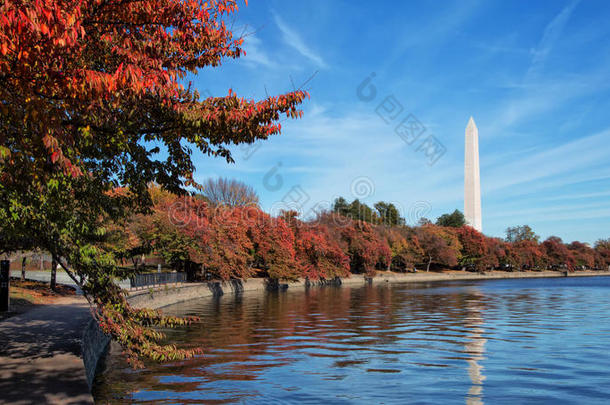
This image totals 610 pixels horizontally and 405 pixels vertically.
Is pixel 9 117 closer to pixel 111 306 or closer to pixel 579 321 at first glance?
pixel 111 306

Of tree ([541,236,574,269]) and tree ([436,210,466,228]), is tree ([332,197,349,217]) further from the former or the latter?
tree ([541,236,574,269])

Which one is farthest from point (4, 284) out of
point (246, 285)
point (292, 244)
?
point (292, 244)

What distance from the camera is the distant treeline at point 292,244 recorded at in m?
43.1

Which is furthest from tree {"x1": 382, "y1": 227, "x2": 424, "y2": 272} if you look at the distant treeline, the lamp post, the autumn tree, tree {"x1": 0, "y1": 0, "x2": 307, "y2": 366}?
tree {"x1": 0, "y1": 0, "x2": 307, "y2": 366}

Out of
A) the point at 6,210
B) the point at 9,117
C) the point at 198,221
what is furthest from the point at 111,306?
the point at 198,221

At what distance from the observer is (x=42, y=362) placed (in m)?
9.84

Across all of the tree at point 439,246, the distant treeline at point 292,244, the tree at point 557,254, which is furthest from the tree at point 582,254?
the tree at point 439,246

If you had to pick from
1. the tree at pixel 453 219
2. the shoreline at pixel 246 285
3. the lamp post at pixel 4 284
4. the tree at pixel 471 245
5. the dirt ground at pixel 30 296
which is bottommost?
the shoreline at pixel 246 285

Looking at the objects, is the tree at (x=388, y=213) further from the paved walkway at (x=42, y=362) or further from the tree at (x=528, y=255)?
the paved walkway at (x=42, y=362)

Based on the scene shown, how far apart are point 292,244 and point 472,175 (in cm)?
3445

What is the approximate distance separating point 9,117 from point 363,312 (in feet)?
76.1

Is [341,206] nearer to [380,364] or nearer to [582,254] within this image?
[582,254]

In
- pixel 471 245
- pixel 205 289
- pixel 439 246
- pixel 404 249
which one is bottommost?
pixel 205 289

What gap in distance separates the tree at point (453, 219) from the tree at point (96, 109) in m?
122
